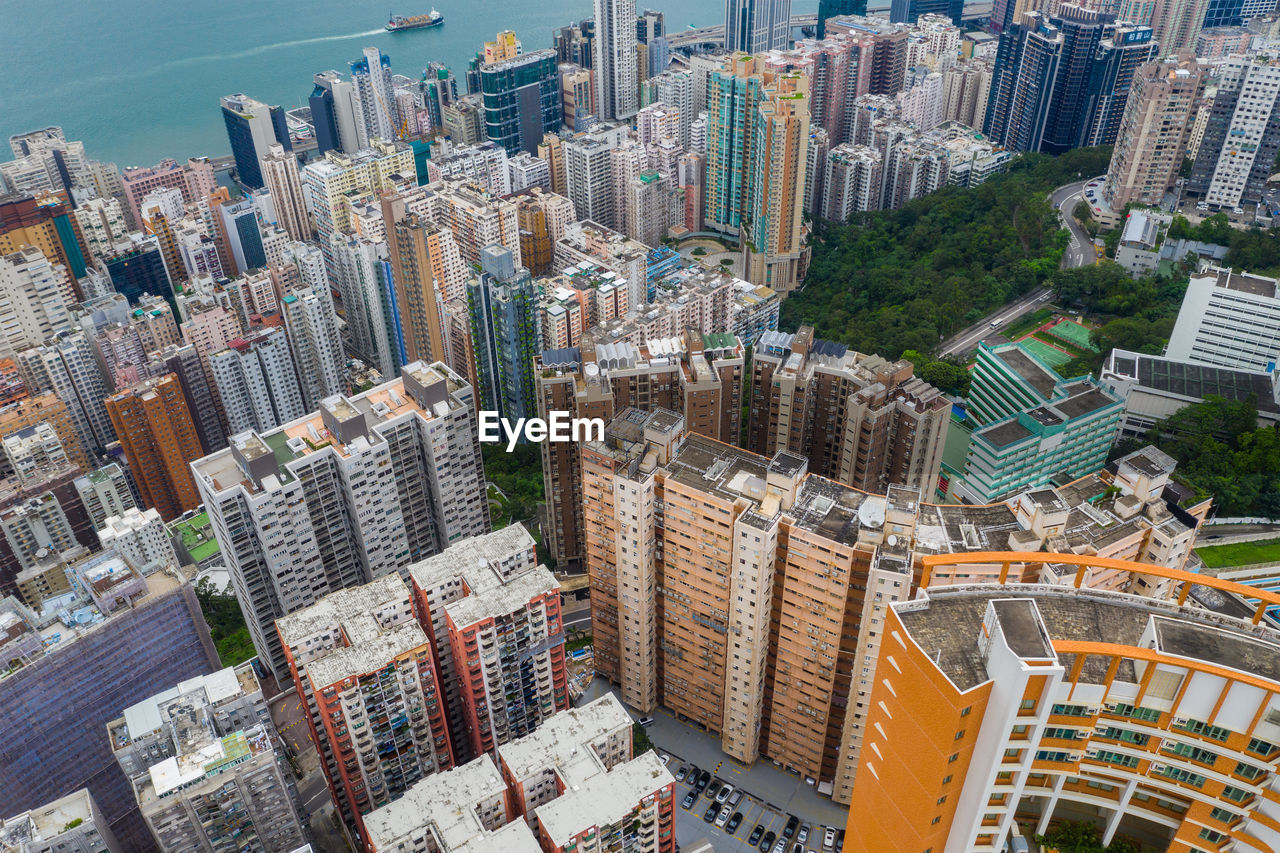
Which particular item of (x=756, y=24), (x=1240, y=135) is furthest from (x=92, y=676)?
(x=756, y=24)

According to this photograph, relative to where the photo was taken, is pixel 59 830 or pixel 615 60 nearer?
pixel 59 830

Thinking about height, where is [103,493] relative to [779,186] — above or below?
below

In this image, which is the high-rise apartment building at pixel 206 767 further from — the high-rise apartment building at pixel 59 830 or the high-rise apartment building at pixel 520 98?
the high-rise apartment building at pixel 520 98

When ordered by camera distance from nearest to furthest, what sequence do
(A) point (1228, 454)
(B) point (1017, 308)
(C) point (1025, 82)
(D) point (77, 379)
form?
(A) point (1228, 454)
(D) point (77, 379)
(B) point (1017, 308)
(C) point (1025, 82)

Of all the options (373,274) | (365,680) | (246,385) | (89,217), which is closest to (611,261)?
(373,274)

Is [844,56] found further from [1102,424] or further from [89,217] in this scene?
[89,217]

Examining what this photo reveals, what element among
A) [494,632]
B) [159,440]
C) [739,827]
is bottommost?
[739,827]

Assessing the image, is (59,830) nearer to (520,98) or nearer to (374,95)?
(520,98)
